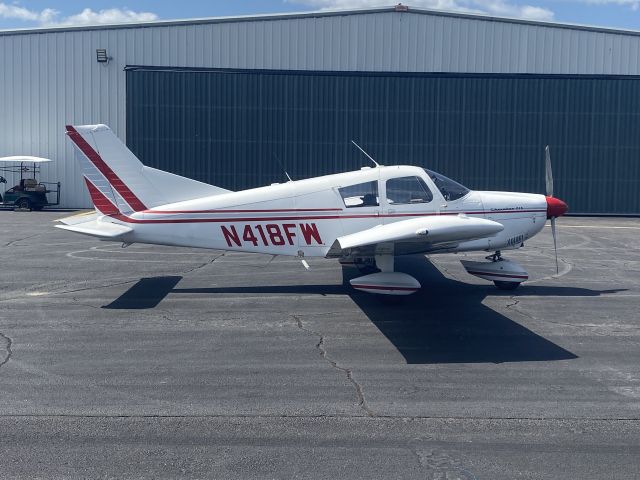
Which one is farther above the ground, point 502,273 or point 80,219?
point 80,219

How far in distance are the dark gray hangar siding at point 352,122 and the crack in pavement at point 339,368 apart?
2201cm

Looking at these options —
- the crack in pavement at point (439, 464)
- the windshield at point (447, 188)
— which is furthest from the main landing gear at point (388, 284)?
the crack in pavement at point (439, 464)

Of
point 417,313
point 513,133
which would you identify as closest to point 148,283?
point 417,313

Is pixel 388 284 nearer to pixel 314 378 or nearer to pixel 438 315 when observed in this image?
pixel 438 315

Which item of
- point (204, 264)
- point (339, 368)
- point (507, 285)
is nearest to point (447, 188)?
point (507, 285)

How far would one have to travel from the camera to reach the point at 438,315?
1059cm

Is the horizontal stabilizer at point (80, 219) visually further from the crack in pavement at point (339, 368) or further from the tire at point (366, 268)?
the tire at point (366, 268)

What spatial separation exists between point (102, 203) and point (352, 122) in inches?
816

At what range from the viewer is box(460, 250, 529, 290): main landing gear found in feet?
40.8

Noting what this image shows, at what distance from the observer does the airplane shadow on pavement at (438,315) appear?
857cm

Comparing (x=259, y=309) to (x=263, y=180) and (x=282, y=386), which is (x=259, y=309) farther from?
(x=263, y=180)

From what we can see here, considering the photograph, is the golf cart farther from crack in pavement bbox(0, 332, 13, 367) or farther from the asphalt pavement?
crack in pavement bbox(0, 332, 13, 367)

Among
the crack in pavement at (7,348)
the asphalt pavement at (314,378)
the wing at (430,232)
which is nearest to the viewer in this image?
the asphalt pavement at (314,378)

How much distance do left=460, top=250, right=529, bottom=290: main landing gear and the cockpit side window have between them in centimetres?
160
